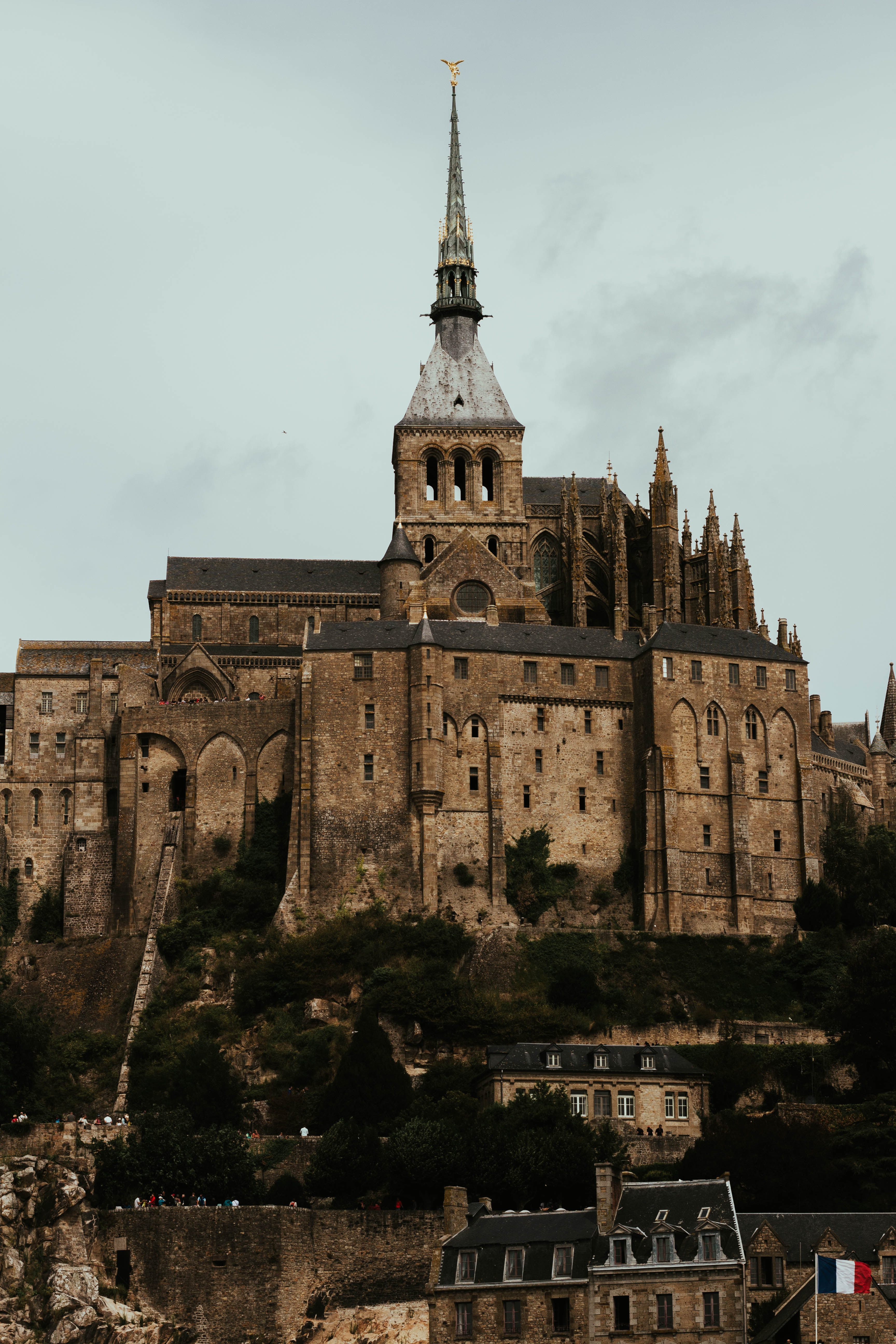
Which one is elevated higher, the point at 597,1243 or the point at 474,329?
the point at 474,329

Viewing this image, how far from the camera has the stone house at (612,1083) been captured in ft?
257

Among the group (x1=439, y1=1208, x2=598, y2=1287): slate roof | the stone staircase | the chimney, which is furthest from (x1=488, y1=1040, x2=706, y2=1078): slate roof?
(x1=439, y1=1208, x2=598, y2=1287): slate roof

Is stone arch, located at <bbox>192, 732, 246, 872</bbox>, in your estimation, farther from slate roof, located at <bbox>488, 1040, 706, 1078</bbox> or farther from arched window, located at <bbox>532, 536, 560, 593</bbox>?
arched window, located at <bbox>532, 536, 560, 593</bbox>

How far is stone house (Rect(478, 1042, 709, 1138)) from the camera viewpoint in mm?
78438

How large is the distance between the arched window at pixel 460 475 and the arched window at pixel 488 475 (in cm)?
97

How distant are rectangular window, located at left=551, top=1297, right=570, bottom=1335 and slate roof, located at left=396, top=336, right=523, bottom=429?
205 feet

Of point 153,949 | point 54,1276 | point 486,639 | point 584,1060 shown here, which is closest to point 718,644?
point 486,639

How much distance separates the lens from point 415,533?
112 meters

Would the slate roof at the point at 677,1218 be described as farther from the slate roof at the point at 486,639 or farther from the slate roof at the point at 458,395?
the slate roof at the point at 458,395

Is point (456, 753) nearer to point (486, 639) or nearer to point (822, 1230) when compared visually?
point (486, 639)

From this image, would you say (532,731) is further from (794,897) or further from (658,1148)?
(658,1148)

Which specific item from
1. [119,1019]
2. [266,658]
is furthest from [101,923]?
[266,658]

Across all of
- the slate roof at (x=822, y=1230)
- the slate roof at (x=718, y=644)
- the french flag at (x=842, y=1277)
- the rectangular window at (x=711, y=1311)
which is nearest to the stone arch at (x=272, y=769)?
the slate roof at (x=718, y=644)

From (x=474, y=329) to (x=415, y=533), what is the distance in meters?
14.6
